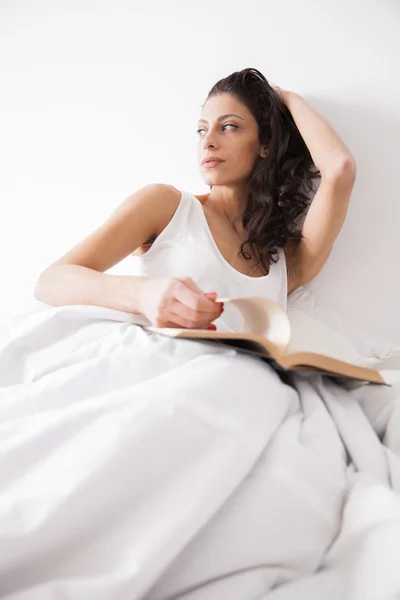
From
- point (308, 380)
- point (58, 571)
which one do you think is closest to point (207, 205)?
point (308, 380)

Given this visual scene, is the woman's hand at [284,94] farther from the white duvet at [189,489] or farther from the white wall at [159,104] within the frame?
the white duvet at [189,489]

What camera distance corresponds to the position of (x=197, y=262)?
1264mm

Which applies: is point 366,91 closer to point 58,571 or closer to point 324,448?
point 324,448

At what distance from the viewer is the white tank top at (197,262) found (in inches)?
49.5

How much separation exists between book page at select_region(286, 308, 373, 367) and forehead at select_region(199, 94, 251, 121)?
602mm

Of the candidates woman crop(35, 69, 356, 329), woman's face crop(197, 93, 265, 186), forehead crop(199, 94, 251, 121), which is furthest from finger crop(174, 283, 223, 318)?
forehead crop(199, 94, 251, 121)

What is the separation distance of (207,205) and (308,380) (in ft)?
2.59

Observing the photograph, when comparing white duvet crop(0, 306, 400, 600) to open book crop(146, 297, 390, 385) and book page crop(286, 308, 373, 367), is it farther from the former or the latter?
book page crop(286, 308, 373, 367)

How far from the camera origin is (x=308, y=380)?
83cm

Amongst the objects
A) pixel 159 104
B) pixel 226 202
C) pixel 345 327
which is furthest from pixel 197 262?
pixel 159 104

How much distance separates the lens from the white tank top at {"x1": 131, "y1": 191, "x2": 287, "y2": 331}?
1258mm

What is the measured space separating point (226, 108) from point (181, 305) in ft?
2.65

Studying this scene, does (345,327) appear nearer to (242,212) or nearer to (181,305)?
(242,212)

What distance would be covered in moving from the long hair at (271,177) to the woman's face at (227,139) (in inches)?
1.1
